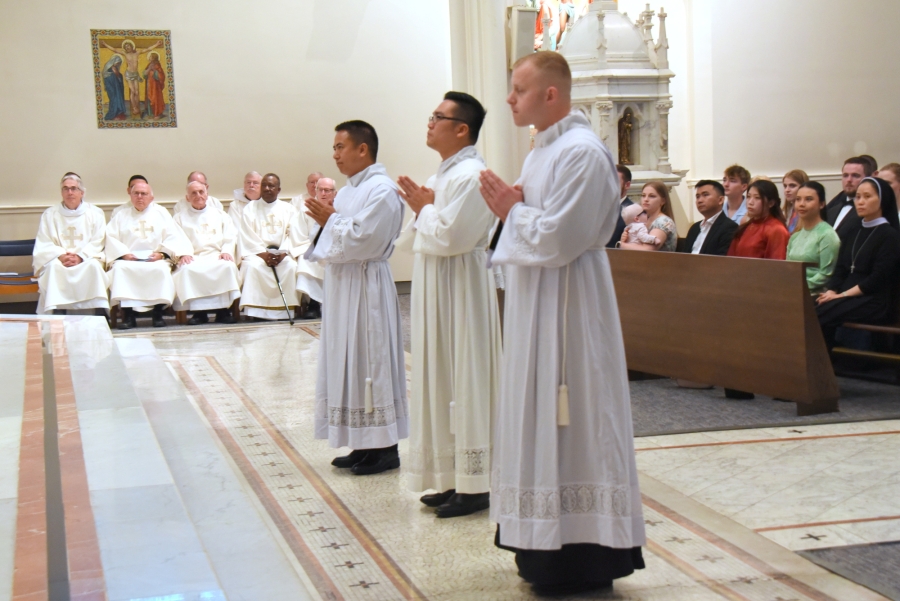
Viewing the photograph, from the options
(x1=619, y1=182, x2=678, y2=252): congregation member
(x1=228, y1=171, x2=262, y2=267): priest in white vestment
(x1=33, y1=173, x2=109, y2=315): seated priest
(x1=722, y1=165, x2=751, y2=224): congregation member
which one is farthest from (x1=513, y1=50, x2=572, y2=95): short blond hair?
(x1=228, y1=171, x2=262, y2=267): priest in white vestment

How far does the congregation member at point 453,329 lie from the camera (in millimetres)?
3877

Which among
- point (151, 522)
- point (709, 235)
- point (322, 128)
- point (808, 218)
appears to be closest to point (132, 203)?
point (322, 128)

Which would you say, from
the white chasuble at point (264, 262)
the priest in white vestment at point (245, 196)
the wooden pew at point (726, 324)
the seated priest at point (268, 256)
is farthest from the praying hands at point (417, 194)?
the priest in white vestment at point (245, 196)

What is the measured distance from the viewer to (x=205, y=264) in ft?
34.1

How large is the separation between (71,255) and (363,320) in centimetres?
648

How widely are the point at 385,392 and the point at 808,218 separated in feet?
11.2

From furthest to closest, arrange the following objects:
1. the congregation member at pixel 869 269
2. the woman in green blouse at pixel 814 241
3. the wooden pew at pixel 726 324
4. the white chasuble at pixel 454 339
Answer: the woman in green blouse at pixel 814 241
the congregation member at pixel 869 269
the wooden pew at pixel 726 324
the white chasuble at pixel 454 339

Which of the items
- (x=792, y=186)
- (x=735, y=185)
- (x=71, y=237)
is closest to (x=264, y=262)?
(x=71, y=237)

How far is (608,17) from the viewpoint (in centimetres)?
1077

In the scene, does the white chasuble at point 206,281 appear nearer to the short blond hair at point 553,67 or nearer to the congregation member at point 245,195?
the congregation member at point 245,195

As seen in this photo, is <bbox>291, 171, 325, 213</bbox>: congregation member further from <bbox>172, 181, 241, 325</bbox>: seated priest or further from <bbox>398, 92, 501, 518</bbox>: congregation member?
<bbox>398, 92, 501, 518</bbox>: congregation member

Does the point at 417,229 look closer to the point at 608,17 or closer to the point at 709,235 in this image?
the point at 709,235

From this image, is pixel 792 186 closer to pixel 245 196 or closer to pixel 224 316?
pixel 224 316

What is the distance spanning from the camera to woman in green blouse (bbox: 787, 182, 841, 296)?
6.41 meters
